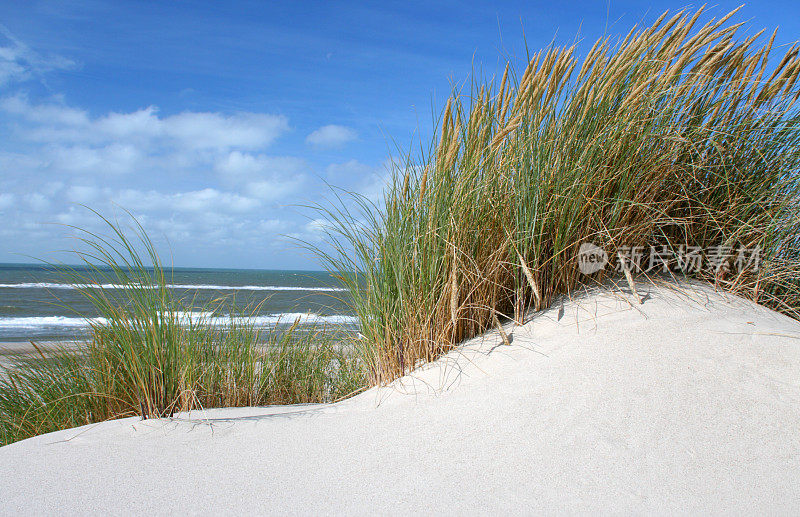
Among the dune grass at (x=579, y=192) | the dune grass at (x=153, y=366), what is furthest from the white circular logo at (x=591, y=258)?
the dune grass at (x=153, y=366)

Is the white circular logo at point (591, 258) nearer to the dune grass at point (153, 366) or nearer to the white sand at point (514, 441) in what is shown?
the white sand at point (514, 441)

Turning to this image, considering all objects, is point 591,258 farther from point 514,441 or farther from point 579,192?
point 514,441

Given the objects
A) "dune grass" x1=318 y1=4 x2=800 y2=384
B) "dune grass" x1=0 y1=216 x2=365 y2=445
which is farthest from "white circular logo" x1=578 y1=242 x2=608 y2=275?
"dune grass" x1=0 y1=216 x2=365 y2=445

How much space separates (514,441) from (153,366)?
1473 millimetres

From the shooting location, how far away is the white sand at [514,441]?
1.35 metres

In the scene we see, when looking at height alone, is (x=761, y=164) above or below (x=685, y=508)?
above

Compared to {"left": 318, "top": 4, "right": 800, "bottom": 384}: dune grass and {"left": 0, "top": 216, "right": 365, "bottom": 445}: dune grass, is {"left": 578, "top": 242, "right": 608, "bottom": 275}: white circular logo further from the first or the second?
{"left": 0, "top": 216, "right": 365, "bottom": 445}: dune grass

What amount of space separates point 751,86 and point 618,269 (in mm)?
1381

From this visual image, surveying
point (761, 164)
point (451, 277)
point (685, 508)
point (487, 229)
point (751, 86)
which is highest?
point (751, 86)

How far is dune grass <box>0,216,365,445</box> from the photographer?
2049 millimetres

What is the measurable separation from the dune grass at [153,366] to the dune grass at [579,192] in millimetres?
517

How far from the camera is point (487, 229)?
2.24 meters

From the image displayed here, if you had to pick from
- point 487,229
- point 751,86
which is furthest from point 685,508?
point 751,86

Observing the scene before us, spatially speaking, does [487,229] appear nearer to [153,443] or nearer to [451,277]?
[451,277]
